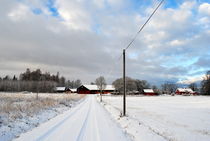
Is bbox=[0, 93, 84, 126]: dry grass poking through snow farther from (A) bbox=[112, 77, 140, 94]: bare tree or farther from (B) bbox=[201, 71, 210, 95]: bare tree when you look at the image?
(B) bbox=[201, 71, 210, 95]: bare tree

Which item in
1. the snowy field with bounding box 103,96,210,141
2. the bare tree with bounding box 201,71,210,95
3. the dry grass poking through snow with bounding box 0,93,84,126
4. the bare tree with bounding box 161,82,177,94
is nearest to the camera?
the snowy field with bounding box 103,96,210,141

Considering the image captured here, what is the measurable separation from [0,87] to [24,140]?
12076 centimetres

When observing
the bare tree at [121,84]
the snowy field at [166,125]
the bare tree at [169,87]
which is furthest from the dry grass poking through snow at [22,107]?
the bare tree at [169,87]

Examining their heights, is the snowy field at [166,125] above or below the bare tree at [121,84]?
below

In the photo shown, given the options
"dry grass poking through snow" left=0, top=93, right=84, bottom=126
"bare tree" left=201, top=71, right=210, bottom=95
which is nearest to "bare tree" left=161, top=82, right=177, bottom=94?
"bare tree" left=201, top=71, right=210, bottom=95

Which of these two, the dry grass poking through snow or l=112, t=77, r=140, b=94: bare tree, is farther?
l=112, t=77, r=140, b=94: bare tree

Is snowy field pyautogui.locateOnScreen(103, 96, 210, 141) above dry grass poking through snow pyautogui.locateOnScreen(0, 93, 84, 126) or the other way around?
the other way around

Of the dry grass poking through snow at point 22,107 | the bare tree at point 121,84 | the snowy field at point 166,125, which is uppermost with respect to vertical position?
the bare tree at point 121,84

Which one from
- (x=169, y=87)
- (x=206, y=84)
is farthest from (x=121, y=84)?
(x=169, y=87)

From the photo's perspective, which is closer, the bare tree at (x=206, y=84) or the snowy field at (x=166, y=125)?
the snowy field at (x=166, y=125)

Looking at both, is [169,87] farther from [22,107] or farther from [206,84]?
[22,107]

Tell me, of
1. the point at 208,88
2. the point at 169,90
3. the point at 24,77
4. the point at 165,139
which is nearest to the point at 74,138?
the point at 165,139

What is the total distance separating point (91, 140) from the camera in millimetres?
7656

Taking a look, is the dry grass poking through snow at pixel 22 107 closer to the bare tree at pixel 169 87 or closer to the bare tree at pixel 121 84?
the bare tree at pixel 121 84
